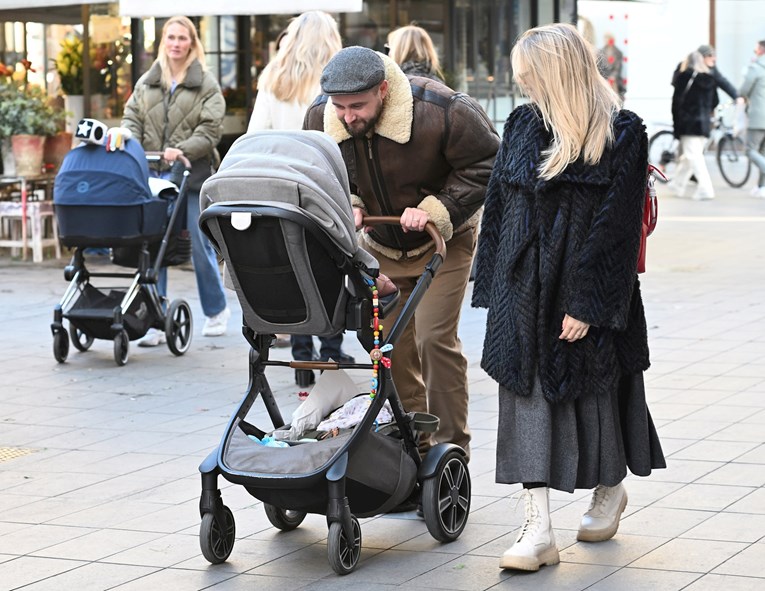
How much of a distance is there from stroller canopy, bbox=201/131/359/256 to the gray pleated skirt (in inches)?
32.8

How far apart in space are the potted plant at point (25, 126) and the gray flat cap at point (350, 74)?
8821 millimetres

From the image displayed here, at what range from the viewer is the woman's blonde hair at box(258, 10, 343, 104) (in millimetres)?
8680

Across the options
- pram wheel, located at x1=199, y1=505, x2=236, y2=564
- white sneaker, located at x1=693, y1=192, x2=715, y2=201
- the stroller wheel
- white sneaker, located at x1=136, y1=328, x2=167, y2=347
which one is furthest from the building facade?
pram wheel, located at x1=199, y1=505, x2=236, y2=564

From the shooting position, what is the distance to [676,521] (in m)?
5.43

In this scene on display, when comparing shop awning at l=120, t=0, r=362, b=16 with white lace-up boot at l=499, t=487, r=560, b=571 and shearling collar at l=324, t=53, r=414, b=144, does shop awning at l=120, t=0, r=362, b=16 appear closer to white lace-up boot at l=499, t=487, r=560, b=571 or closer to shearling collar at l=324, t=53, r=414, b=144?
shearling collar at l=324, t=53, r=414, b=144

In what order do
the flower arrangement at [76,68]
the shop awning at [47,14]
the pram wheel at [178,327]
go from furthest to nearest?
the shop awning at [47,14] < the flower arrangement at [76,68] < the pram wheel at [178,327]

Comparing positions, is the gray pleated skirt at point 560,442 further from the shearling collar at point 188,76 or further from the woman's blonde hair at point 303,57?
the shearling collar at point 188,76

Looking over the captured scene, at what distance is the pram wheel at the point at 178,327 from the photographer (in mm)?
9164

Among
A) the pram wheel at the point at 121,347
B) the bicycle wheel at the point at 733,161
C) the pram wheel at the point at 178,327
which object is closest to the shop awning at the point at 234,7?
the pram wheel at the point at 178,327

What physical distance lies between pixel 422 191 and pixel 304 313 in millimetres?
1088

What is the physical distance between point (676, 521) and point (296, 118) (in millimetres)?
4227

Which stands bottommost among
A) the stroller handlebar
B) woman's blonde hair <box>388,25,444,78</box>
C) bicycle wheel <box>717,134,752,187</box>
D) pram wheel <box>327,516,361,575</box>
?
pram wheel <box>327,516,361,575</box>

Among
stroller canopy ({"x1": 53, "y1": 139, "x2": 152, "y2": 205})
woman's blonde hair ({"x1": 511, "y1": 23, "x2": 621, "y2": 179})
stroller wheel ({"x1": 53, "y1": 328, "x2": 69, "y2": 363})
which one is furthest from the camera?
stroller wheel ({"x1": 53, "y1": 328, "x2": 69, "y2": 363})

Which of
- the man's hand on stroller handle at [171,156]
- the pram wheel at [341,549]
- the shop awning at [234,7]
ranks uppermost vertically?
the shop awning at [234,7]
